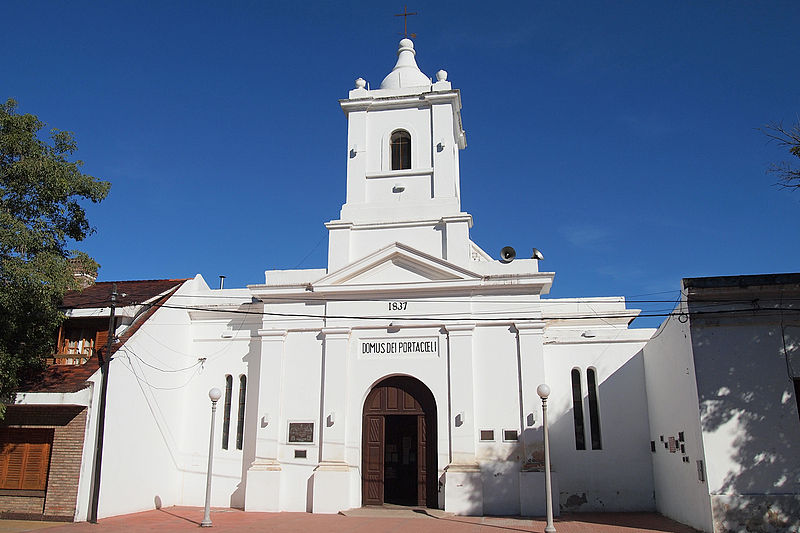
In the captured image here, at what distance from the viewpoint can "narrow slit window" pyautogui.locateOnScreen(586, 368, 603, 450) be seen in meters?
21.3

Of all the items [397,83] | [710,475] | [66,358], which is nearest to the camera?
[710,475]

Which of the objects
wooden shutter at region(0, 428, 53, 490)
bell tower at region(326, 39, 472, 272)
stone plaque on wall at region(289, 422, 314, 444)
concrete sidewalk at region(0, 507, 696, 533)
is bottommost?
concrete sidewalk at region(0, 507, 696, 533)

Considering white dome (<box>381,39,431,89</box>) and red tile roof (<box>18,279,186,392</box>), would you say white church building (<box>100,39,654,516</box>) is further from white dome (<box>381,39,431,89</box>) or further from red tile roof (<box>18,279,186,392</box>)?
white dome (<box>381,39,431,89</box>)

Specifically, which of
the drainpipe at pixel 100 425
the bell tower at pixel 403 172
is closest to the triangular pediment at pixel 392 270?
the bell tower at pixel 403 172

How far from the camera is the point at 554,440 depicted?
2133cm

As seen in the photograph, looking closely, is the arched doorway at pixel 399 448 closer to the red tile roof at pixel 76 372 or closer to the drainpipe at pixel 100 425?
the drainpipe at pixel 100 425

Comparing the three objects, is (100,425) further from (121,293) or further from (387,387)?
(387,387)

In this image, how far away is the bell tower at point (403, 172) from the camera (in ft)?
75.1

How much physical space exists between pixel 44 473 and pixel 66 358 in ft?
11.3

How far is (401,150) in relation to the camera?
80.9 ft

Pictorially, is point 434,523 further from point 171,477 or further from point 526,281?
point 171,477

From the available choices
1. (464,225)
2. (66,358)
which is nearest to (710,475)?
(464,225)

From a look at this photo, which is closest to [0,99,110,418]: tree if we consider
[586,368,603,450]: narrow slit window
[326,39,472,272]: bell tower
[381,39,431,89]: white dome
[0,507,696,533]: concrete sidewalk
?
[0,507,696,533]: concrete sidewalk

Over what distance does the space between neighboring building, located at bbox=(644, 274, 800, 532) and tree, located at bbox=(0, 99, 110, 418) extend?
1543 centimetres
